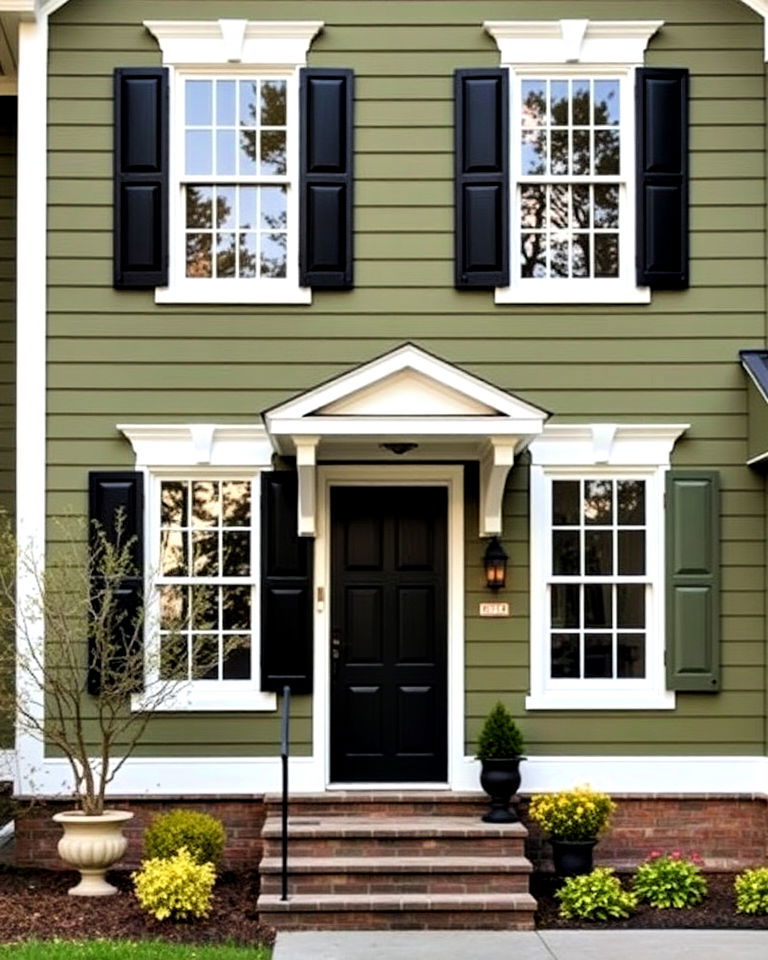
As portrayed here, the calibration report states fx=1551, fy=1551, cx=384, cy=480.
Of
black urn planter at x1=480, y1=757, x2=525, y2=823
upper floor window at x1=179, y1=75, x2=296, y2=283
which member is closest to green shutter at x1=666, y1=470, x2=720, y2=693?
black urn planter at x1=480, y1=757, x2=525, y2=823

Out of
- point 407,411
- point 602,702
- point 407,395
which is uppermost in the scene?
point 407,395

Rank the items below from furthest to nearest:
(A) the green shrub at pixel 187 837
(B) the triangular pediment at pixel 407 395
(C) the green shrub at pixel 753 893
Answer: (B) the triangular pediment at pixel 407 395
(A) the green shrub at pixel 187 837
(C) the green shrub at pixel 753 893

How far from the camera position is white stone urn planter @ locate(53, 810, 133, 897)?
9930 mm

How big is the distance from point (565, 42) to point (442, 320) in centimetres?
219

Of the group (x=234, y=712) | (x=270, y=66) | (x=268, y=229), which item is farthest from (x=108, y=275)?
(x=234, y=712)

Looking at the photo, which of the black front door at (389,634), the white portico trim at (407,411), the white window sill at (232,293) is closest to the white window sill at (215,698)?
the black front door at (389,634)

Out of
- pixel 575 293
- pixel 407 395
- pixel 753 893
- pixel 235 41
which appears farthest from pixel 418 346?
pixel 753 893

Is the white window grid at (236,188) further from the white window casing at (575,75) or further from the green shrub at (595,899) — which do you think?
the green shrub at (595,899)

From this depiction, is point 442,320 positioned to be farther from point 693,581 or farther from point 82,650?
point 82,650

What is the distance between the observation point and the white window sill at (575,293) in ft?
36.6

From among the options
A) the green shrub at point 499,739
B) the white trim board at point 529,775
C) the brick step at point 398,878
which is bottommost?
the brick step at point 398,878

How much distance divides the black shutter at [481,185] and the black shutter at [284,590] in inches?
78.1

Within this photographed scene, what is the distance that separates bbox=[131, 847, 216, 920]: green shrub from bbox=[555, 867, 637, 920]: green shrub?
2.25m

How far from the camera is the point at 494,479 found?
1068 cm
